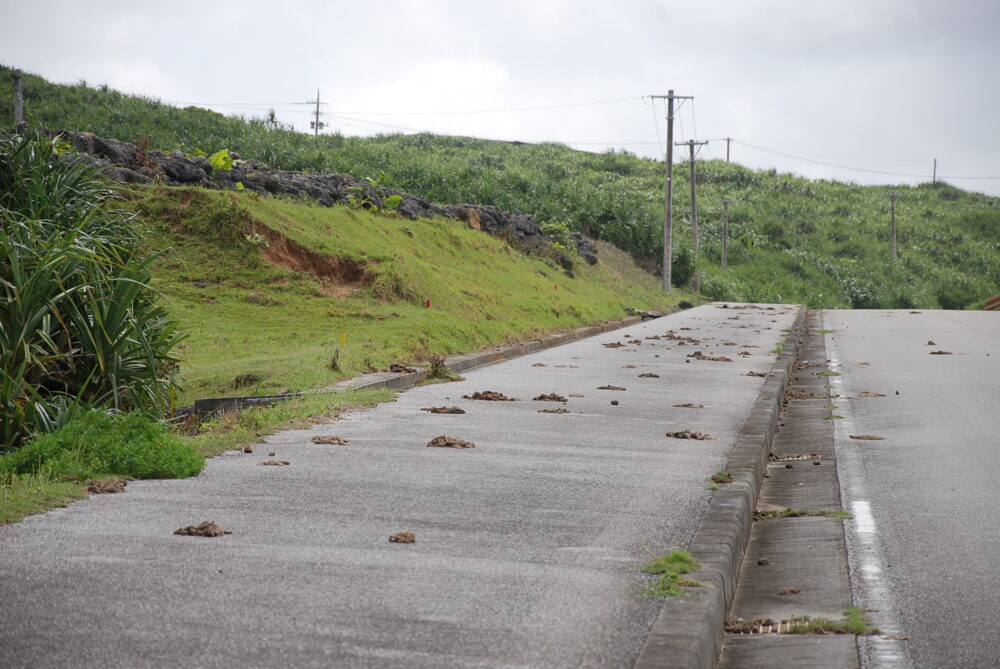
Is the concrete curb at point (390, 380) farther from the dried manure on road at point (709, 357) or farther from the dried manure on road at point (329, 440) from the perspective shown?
the dried manure on road at point (709, 357)

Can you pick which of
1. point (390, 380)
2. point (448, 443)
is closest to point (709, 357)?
point (390, 380)

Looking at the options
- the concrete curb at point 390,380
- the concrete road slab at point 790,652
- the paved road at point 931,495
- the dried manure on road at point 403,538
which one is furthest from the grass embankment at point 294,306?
the paved road at point 931,495

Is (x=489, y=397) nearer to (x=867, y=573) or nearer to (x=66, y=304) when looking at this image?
(x=66, y=304)

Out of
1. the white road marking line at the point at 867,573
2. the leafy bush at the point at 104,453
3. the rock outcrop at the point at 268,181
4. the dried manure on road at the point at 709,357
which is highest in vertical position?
the rock outcrop at the point at 268,181

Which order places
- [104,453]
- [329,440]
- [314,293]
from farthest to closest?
[314,293], [329,440], [104,453]

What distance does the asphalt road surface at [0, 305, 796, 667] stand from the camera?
388 cm

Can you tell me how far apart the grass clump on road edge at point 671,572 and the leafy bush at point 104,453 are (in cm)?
318

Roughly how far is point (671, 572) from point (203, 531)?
2240 millimetres

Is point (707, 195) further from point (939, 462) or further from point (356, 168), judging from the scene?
point (939, 462)

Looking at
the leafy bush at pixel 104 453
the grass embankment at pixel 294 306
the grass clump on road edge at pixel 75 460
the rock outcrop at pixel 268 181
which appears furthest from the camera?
the rock outcrop at pixel 268 181

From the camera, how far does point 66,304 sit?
872 cm

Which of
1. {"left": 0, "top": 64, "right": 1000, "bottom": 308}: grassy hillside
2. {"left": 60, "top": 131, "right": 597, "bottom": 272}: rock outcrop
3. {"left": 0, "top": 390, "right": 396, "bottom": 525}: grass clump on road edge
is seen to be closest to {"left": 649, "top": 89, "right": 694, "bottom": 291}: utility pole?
{"left": 0, "top": 64, "right": 1000, "bottom": 308}: grassy hillside

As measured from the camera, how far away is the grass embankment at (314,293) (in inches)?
558

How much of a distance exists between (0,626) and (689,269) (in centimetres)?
4706
